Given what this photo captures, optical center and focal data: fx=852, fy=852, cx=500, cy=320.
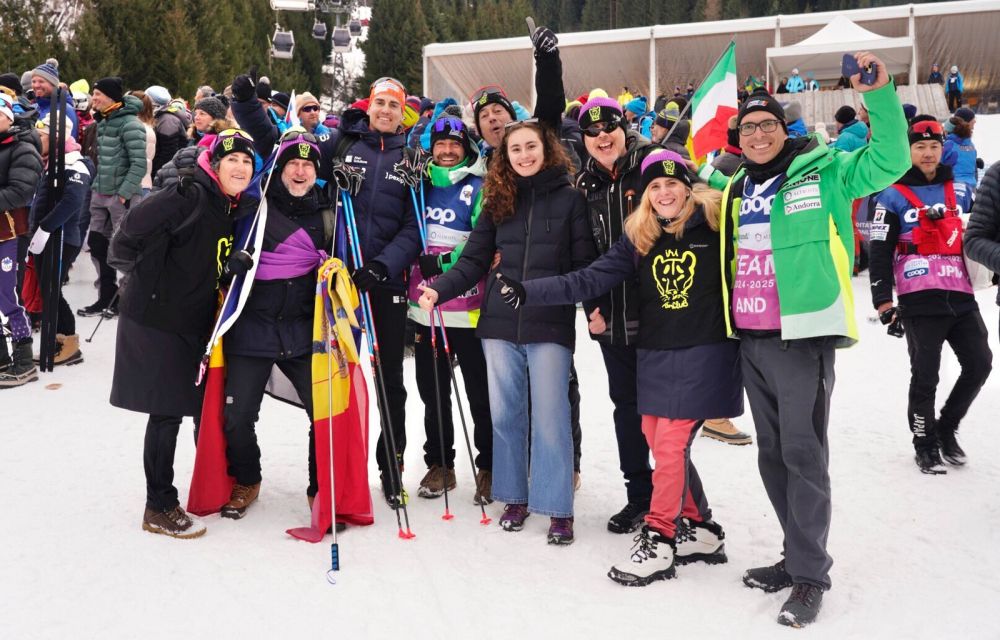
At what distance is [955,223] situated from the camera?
480 centimetres

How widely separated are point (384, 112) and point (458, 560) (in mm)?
2230

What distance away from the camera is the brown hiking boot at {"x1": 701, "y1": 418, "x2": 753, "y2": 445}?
5445mm

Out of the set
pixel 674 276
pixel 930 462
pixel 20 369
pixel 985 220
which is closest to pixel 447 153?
pixel 674 276

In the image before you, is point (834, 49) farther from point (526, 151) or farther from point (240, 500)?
point (240, 500)

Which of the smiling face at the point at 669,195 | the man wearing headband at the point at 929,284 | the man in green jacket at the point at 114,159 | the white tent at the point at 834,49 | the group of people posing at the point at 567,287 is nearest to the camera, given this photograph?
the group of people posing at the point at 567,287

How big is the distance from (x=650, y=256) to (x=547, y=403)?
2.74ft

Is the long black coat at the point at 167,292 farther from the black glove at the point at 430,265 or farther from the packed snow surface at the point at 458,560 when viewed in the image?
the black glove at the point at 430,265

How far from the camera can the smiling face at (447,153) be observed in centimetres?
429

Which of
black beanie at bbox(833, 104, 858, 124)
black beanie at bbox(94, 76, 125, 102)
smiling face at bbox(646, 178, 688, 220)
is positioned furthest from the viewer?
black beanie at bbox(833, 104, 858, 124)

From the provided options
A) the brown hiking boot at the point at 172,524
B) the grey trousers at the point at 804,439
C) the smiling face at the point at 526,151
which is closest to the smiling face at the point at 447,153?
the smiling face at the point at 526,151

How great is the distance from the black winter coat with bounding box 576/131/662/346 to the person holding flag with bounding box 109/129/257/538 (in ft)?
5.23

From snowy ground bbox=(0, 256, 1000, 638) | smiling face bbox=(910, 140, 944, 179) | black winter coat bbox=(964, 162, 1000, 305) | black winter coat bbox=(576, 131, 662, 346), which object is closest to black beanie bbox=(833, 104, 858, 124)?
smiling face bbox=(910, 140, 944, 179)

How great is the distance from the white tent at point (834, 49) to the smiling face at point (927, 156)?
Answer: 19.0 meters

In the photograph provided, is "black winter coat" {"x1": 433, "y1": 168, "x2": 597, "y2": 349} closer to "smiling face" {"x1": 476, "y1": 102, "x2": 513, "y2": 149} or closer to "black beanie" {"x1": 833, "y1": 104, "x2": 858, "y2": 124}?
"smiling face" {"x1": 476, "y1": 102, "x2": 513, "y2": 149}
